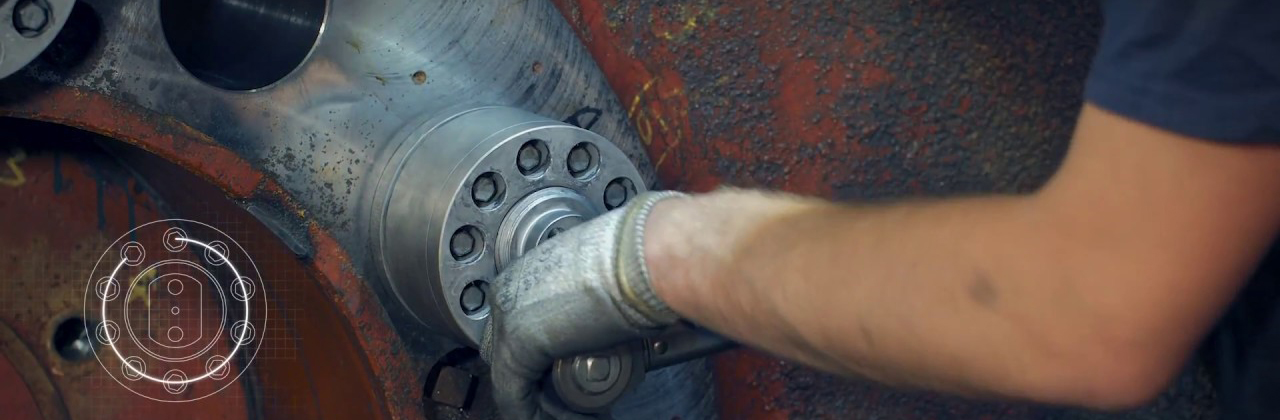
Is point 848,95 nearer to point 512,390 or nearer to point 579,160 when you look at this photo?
point 579,160

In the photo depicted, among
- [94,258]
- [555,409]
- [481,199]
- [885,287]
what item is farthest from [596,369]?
[94,258]

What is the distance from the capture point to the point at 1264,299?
71 centimetres

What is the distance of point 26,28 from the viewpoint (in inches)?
25.5

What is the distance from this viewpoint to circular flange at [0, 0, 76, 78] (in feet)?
2.10

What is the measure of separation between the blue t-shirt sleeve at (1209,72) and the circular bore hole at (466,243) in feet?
1.53

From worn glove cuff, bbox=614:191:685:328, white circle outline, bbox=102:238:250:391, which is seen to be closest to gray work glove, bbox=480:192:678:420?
worn glove cuff, bbox=614:191:685:328

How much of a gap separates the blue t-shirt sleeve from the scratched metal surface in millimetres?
448

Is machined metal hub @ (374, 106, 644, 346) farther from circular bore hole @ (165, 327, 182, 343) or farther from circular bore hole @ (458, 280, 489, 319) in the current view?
circular bore hole @ (165, 327, 182, 343)

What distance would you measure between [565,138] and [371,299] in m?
0.20

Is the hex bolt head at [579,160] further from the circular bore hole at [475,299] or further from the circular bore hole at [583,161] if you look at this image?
the circular bore hole at [475,299]

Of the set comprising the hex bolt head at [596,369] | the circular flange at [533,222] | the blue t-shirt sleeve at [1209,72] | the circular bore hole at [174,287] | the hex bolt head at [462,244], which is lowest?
the hex bolt head at [596,369]

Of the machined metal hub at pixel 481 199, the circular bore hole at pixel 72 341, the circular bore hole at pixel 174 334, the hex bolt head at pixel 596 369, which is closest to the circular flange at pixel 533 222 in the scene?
the machined metal hub at pixel 481 199

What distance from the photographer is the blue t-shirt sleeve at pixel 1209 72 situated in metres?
0.44

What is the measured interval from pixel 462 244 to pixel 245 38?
27 cm
